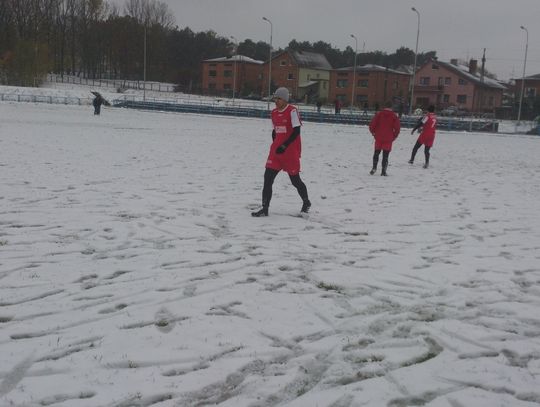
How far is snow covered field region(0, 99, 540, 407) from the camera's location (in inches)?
128

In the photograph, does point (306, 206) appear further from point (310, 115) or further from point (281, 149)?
point (310, 115)

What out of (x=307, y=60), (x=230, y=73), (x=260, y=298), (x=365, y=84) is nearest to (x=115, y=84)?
(x=230, y=73)

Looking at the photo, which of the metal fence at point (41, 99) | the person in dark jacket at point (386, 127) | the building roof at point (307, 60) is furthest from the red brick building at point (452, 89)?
the person in dark jacket at point (386, 127)

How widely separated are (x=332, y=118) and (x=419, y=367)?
41145 mm

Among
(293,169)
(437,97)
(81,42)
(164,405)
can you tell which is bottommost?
(164,405)

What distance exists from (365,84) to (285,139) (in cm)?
7873

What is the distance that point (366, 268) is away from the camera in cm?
553

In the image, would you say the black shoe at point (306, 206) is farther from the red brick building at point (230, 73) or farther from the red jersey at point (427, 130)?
the red brick building at point (230, 73)

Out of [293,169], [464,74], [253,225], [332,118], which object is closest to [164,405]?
[253,225]

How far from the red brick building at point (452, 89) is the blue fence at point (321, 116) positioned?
3369 centimetres

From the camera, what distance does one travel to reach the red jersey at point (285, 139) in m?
7.68

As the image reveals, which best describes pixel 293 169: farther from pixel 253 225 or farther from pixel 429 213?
pixel 429 213

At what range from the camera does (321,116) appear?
4438cm

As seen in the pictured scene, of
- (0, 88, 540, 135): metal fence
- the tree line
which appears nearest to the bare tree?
the tree line
